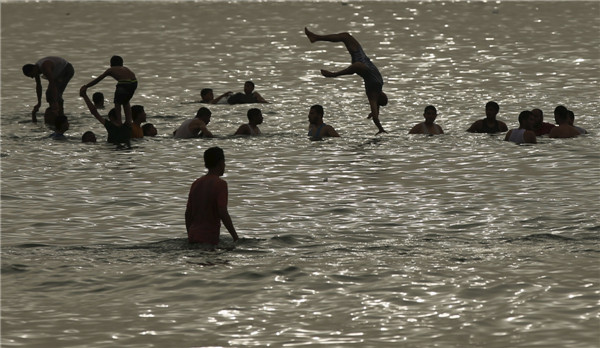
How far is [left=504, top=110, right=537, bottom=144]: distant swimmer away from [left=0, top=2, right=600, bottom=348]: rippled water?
1.25 feet

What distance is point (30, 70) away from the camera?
27094 mm

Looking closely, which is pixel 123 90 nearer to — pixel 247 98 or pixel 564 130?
pixel 247 98

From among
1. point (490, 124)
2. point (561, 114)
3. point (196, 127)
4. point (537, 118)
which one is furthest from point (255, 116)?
point (561, 114)

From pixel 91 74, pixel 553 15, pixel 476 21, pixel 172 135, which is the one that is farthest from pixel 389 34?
pixel 172 135

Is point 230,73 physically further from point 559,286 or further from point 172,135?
point 559,286

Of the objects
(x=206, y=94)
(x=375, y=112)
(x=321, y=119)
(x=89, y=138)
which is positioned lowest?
(x=89, y=138)

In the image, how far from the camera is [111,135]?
79.6 ft

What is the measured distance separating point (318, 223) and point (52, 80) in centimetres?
1383

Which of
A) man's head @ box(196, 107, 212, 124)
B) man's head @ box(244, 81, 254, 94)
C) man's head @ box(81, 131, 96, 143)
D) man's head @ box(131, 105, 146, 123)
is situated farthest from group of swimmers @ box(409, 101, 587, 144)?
man's head @ box(81, 131, 96, 143)

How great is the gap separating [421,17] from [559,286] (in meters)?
47.6

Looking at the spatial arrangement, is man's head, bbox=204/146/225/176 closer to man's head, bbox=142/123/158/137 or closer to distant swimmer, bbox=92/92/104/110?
man's head, bbox=142/123/158/137

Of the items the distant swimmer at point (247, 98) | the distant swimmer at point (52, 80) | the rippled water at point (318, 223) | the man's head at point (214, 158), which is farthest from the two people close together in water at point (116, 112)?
the man's head at point (214, 158)

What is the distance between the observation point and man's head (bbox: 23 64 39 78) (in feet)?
88.2

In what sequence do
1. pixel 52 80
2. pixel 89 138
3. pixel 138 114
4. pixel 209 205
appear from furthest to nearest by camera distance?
pixel 52 80
pixel 138 114
pixel 89 138
pixel 209 205
